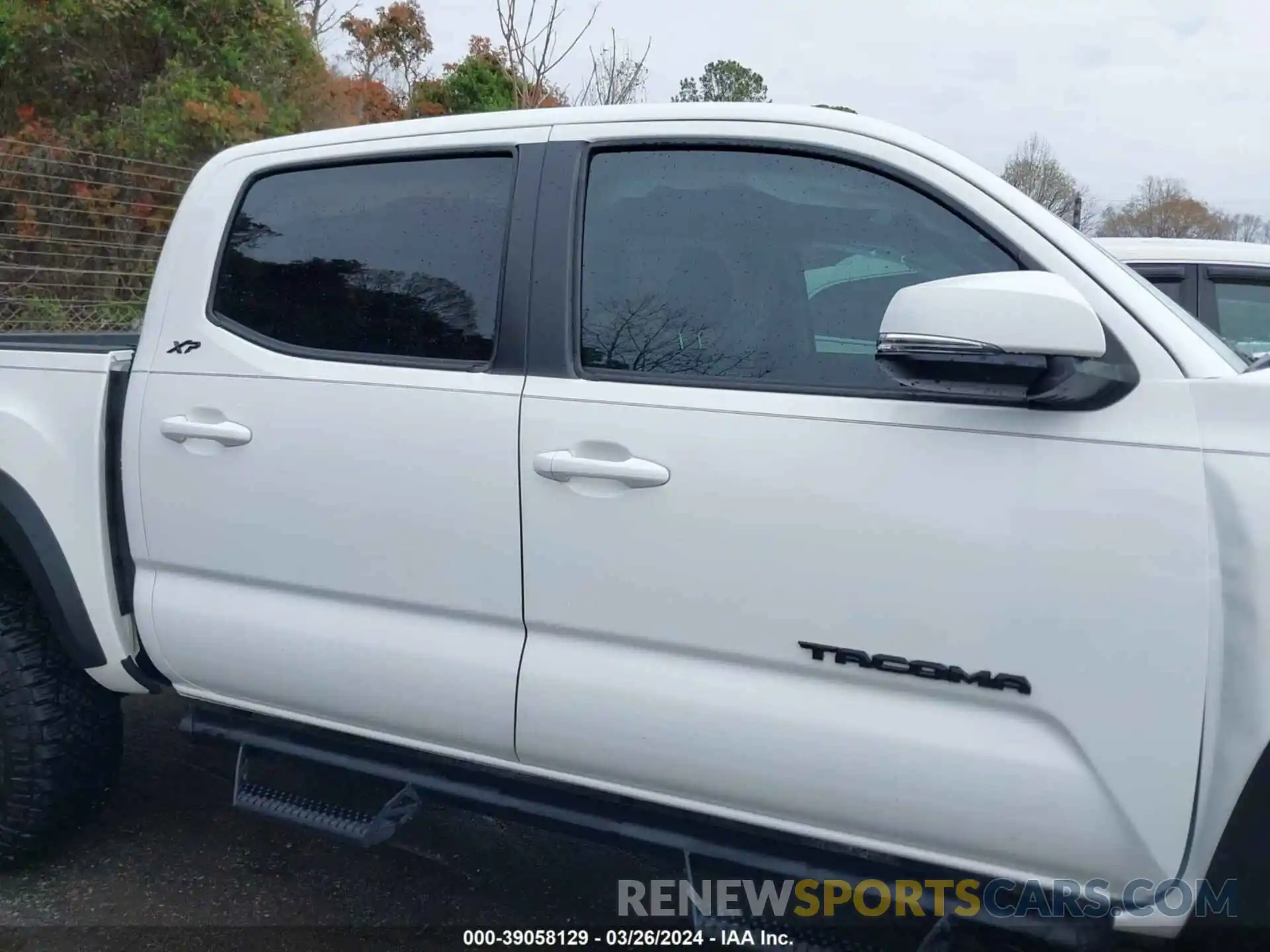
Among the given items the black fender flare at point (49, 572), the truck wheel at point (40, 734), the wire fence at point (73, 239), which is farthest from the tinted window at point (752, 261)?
the wire fence at point (73, 239)

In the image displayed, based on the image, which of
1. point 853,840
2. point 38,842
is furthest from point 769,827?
point 38,842

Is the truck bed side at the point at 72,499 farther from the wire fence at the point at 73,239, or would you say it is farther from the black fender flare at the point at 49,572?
the wire fence at the point at 73,239

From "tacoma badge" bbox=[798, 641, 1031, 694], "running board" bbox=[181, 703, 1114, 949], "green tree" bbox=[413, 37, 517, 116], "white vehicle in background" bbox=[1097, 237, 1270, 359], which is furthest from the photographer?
"green tree" bbox=[413, 37, 517, 116]

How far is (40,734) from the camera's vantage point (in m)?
2.87

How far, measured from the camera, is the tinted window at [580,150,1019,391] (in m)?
2.11

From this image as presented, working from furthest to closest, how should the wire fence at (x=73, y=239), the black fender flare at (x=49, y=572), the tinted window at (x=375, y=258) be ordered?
the wire fence at (x=73, y=239) < the black fender flare at (x=49, y=572) < the tinted window at (x=375, y=258)

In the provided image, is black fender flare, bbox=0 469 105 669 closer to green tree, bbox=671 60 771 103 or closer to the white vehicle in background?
the white vehicle in background

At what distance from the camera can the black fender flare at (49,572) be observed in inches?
109

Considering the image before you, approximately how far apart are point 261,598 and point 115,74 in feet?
35.3

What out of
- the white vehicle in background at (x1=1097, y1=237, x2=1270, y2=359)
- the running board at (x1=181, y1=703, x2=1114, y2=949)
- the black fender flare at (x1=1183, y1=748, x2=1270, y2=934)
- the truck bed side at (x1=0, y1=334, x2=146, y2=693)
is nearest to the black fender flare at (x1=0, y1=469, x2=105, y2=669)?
the truck bed side at (x1=0, y1=334, x2=146, y2=693)

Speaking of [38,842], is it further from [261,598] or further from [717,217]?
[717,217]

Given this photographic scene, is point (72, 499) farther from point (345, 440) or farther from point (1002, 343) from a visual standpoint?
point (1002, 343)

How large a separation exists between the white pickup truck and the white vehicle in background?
3.27 m

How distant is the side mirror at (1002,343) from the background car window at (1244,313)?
3.87 m
